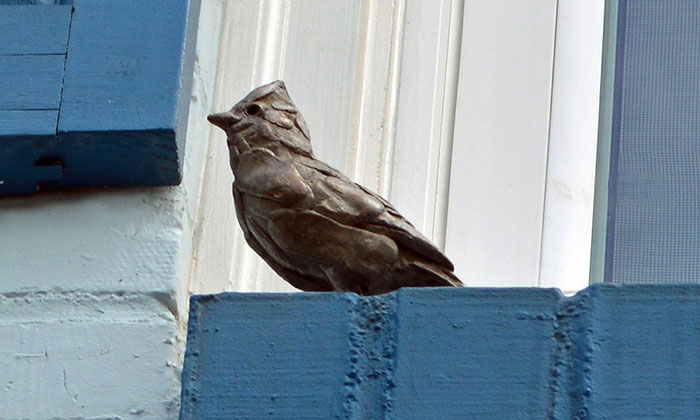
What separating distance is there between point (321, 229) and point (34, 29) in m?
0.57

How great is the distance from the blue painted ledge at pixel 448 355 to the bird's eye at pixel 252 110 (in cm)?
28

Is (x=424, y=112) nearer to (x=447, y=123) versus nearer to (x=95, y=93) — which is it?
(x=447, y=123)

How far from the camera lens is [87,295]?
2.23m

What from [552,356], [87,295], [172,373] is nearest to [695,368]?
[552,356]

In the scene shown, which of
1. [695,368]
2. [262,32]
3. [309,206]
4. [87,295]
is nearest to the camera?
[695,368]

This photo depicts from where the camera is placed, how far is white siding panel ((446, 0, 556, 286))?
245 centimetres

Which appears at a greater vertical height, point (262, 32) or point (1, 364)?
point (262, 32)

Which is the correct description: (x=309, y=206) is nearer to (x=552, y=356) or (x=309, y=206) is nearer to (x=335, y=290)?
(x=335, y=290)

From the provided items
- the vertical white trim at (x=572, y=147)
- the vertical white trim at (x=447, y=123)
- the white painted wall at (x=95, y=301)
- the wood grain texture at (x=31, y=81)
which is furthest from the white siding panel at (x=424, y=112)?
the wood grain texture at (x=31, y=81)

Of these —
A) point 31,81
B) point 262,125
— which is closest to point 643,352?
point 262,125

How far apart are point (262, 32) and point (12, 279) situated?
1.86 ft

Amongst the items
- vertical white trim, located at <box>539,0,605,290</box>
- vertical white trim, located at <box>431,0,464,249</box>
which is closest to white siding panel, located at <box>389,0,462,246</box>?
vertical white trim, located at <box>431,0,464,249</box>

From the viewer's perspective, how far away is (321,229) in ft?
6.78

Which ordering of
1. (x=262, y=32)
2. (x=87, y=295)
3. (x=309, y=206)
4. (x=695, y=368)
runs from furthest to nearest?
(x=262, y=32) < (x=87, y=295) < (x=309, y=206) < (x=695, y=368)
